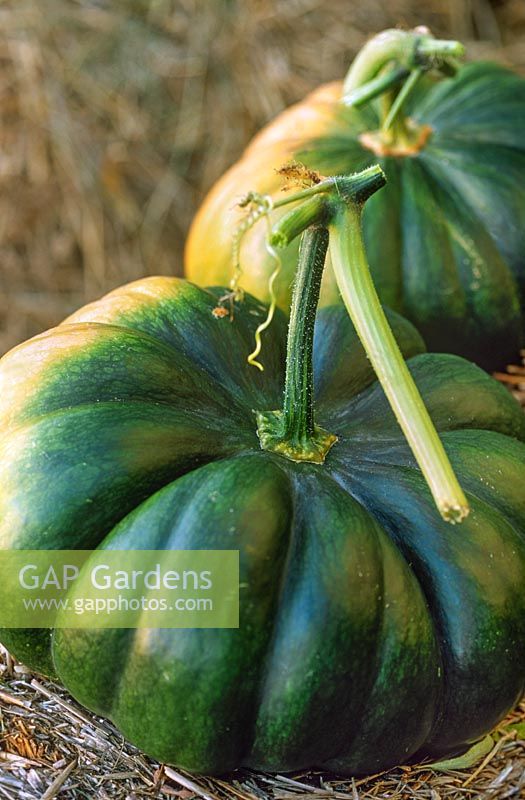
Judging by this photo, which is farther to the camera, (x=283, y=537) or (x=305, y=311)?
(x=305, y=311)

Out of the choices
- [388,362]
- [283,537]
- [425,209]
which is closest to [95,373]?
[283,537]

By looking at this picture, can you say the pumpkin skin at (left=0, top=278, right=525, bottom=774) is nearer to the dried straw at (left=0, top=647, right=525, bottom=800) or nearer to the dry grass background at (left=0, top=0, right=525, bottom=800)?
the dried straw at (left=0, top=647, right=525, bottom=800)

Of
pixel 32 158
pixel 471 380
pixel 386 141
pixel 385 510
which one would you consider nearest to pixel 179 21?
pixel 32 158

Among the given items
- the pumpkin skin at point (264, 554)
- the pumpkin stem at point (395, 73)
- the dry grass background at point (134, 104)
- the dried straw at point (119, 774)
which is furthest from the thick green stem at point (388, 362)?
the dry grass background at point (134, 104)

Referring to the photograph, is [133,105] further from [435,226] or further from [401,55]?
[435,226]

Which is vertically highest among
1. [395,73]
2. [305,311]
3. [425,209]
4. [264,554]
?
[395,73]

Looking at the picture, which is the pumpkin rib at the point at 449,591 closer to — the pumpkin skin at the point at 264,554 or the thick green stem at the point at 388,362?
the pumpkin skin at the point at 264,554
